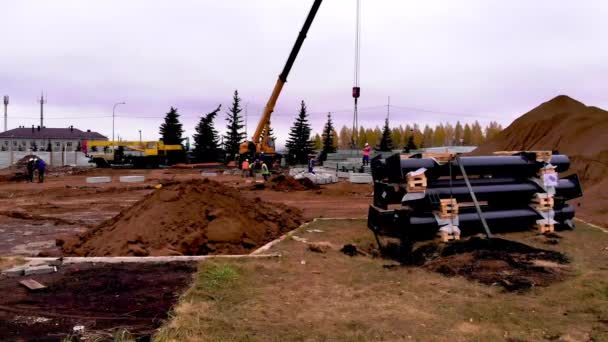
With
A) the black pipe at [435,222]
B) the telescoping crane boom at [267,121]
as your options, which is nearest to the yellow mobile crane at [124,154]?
the telescoping crane boom at [267,121]

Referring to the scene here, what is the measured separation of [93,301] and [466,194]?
8.14 m

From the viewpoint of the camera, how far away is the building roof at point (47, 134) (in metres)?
101

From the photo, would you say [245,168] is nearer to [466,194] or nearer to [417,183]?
[466,194]

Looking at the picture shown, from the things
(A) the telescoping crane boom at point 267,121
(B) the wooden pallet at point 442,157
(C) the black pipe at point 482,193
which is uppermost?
(A) the telescoping crane boom at point 267,121

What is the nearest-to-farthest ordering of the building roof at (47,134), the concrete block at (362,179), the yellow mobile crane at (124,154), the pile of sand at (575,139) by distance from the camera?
the pile of sand at (575,139)
the concrete block at (362,179)
the yellow mobile crane at (124,154)
the building roof at (47,134)

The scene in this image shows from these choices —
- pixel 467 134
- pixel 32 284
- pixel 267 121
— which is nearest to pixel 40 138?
pixel 267 121

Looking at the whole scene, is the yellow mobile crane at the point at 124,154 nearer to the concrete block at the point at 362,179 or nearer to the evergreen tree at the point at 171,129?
the evergreen tree at the point at 171,129

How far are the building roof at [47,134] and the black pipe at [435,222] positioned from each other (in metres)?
107

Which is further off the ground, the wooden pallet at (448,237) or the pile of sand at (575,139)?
the pile of sand at (575,139)

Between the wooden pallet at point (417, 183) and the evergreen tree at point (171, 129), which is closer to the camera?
the wooden pallet at point (417, 183)

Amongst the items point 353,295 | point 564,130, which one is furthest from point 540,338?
point 564,130

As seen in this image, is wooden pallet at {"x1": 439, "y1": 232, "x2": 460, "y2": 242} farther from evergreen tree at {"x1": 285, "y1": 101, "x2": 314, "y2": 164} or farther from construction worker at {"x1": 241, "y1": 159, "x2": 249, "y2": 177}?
evergreen tree at {"x1": 285, "y1": 101, "x2": 314, "y2": 164}

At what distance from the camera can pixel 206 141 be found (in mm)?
65562

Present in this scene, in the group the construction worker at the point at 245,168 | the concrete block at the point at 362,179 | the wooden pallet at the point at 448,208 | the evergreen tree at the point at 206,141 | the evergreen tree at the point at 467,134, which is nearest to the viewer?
the wooden pallet at the point at 448,208
